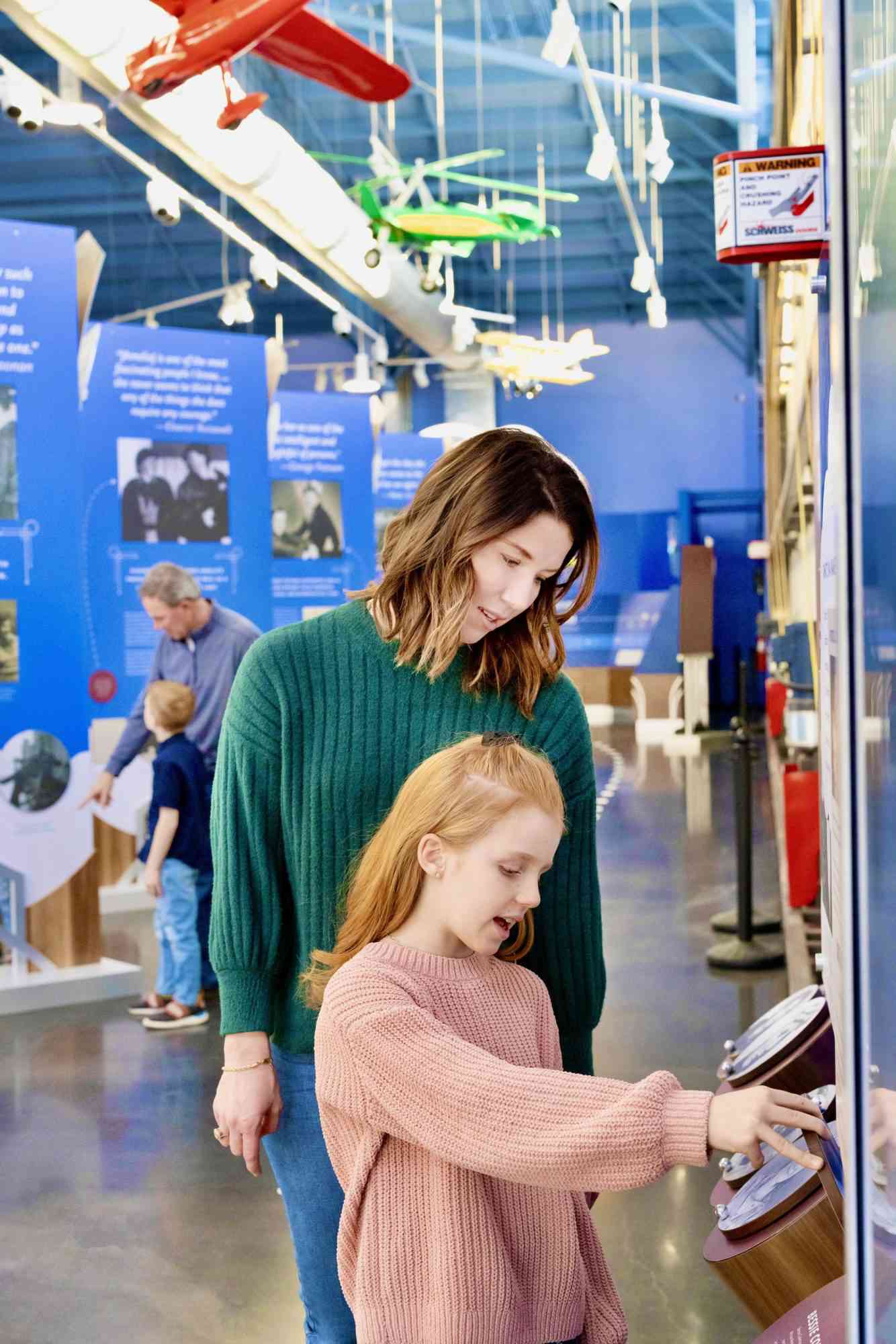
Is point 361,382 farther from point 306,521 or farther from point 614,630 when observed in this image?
point 614,630

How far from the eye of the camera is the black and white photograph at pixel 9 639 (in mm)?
6863

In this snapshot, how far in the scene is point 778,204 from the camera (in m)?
2.53

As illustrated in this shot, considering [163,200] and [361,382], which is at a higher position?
[163,200]

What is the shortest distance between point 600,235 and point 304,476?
11038mm

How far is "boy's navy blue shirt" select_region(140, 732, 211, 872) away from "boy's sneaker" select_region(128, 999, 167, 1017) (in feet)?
2.20

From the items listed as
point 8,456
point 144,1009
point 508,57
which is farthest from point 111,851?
point 508,57

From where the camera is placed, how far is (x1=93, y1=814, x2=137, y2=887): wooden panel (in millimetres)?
9023

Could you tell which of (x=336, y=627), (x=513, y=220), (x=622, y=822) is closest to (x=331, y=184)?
(x=513, y=220)

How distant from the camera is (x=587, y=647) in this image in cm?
2597

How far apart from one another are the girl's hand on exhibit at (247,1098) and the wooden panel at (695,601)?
1896 cm

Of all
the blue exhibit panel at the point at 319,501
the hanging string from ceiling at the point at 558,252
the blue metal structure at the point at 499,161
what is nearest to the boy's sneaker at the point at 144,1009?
the blue exhibit panel at the point at 319,501

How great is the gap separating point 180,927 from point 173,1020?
40 centimetres

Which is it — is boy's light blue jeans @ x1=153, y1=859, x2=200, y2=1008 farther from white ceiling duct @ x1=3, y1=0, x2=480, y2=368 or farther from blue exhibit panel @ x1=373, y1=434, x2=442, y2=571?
blue exhibit panel @ x1=373, y1=434, x2=442, y2=571

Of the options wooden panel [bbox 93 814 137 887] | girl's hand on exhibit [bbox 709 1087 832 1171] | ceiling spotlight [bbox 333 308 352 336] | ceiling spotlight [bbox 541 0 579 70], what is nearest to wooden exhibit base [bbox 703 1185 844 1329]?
girl's hand on exhibit [bbox 709 1087 832 1171]
